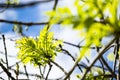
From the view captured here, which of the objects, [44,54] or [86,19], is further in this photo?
[44,54]

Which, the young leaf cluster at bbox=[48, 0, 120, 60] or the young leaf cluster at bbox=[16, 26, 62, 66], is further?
the young leaf cluster at bbox=[16, 26, 62, 66]

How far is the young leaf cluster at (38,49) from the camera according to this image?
108 inches

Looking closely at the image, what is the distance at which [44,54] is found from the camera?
2.78 meters

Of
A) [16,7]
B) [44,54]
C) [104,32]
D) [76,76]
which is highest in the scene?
[16,7]

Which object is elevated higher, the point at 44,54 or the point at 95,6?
the point at 95,6

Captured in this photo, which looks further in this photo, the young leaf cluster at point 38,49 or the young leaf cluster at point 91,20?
the young leaf cluster at point 38,49

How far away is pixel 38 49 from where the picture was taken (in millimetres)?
2754

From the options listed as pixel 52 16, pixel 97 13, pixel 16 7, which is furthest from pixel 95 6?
pixel 16 7

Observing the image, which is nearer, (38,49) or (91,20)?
(91,20)

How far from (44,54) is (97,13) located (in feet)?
5.07

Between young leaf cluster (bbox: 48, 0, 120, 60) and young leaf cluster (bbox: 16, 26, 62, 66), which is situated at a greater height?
young leaf cluster (bbox: 48, 0, 120, 60)

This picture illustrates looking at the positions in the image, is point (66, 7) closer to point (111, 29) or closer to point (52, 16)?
point (52, 16)

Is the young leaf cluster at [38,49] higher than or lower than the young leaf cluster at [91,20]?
lower

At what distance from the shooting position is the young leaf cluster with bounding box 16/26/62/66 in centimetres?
273
